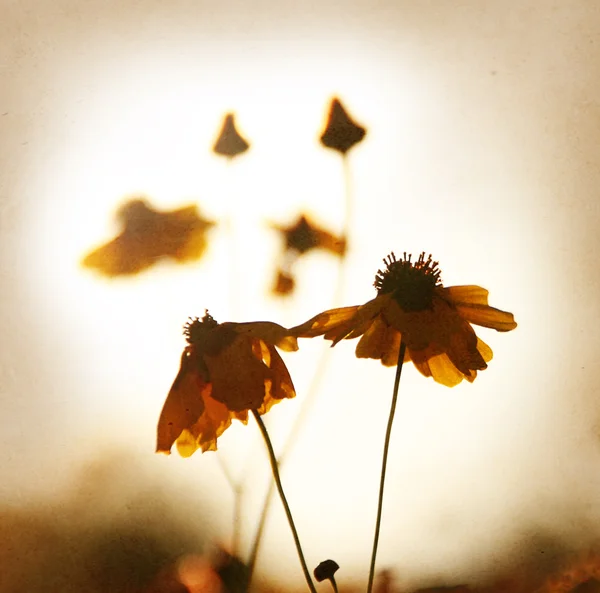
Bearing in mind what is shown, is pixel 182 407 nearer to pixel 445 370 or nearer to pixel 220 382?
pixel 220 382

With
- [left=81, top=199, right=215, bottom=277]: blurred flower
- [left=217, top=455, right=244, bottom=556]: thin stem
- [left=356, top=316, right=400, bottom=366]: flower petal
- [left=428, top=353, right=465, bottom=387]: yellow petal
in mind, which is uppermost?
[left=81, top=199, right=215, bottom=277]: blurred flower

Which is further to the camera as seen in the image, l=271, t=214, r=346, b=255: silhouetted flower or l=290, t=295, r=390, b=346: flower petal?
l=271, t=214, r=346, b=255: silhouetted flower

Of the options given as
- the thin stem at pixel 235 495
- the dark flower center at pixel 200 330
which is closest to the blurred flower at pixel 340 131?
the dark flower center at pixel 200 330

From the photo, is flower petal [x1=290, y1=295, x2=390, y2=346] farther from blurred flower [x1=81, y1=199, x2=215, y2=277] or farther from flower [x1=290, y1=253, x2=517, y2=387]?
blurred flower [x1=81, y1=199, x2=215, y2=277]

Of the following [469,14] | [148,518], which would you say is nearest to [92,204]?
[148,518]

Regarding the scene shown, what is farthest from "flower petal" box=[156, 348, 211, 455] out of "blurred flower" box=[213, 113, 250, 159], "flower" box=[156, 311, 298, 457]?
"blurred flower" box=[213, 113, 250, 159]
